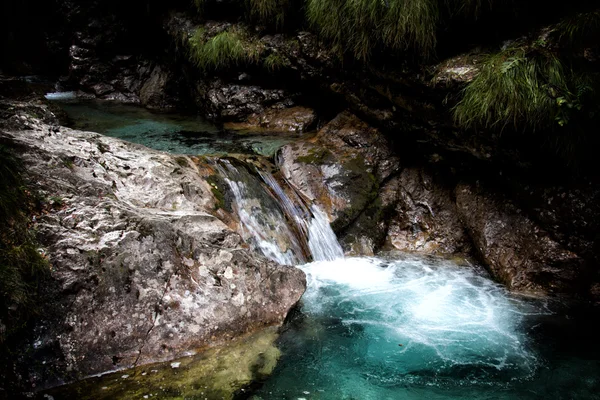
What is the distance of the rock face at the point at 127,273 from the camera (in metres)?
3.11

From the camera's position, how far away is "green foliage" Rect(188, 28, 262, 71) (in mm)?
8422

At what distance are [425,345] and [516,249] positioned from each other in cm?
233

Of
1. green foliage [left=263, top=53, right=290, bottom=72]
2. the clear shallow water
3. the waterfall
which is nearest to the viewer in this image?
the waterfall

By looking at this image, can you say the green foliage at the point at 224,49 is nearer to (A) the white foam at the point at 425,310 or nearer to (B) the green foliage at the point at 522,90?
(B) the green foliage at the point at 522,90

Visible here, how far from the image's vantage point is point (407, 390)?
328 cm

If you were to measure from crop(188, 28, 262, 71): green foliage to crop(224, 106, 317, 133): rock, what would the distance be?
122 centimetres

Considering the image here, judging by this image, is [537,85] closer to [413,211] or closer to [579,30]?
[579,30]

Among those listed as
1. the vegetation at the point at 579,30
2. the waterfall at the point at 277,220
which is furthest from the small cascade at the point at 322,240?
the vegetation at the point at 579,30

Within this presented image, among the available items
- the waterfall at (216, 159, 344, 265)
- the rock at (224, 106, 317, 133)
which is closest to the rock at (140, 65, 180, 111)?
the rock at (224, 106, 317, 133)

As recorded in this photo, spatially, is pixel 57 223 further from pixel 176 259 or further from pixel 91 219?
pixel 176 259

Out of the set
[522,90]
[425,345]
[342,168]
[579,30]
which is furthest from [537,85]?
[425,345]

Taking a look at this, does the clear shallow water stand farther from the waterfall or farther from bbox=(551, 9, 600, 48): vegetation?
bbox=(551, 9, 600, 48): vegetation

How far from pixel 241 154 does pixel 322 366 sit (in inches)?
153

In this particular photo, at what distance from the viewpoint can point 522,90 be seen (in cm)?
446
